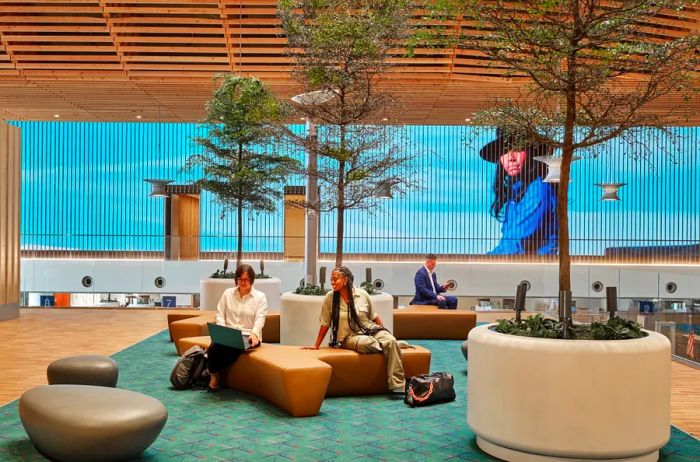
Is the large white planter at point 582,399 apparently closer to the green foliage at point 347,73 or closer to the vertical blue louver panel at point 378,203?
the green foliage at point 347,73

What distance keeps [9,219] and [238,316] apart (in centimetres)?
841

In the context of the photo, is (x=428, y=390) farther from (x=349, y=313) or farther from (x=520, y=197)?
(x=520, y=197)

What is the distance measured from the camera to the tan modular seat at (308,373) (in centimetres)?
611


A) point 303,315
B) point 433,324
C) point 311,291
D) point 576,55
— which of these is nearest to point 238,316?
point 303,315

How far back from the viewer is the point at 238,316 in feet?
24.1

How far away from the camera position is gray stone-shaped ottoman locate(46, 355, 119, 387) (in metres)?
6.37

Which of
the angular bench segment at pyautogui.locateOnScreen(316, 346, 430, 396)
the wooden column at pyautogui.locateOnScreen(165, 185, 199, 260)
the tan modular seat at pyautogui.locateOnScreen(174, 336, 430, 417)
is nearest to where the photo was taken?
the tan modular seat at pyautogui.locateOnScreen(174, 336, 430, 417)

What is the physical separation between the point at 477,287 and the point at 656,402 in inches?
547

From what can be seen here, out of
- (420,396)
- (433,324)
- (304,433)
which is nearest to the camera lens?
(304,433)

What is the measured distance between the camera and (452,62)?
1323 centimetres

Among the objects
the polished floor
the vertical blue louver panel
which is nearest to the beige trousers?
the polished floor

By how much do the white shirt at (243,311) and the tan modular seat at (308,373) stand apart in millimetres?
321

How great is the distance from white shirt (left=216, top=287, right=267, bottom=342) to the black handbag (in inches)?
61.0

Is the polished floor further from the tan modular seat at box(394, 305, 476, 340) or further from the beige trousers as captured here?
the tan modular seat at box(394, 305, 476, 340)
